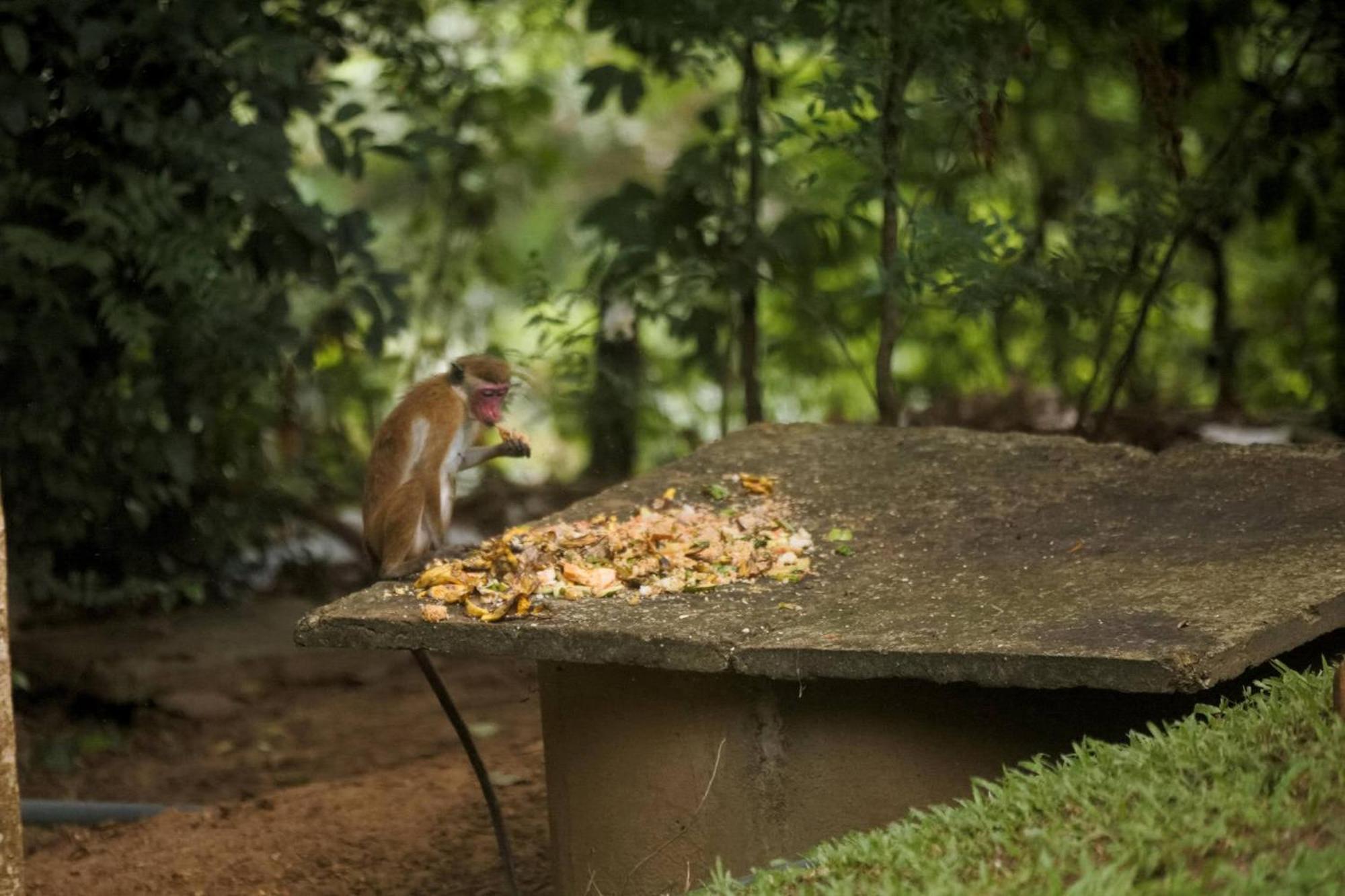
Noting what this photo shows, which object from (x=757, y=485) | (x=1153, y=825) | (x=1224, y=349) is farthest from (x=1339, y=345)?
(x=1153, y=825)

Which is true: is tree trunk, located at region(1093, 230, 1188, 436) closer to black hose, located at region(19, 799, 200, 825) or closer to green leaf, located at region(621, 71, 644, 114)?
green leaf, located at region(621, 71, 644, 114)

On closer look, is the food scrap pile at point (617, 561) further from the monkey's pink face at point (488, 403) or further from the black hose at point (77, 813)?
the black hose at point (77, 813)

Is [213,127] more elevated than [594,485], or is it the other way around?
[213,127]

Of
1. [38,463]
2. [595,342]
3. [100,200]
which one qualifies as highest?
[100,200]

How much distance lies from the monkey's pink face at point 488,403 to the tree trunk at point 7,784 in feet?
4.63

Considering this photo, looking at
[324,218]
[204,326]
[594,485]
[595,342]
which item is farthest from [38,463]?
[594,485]

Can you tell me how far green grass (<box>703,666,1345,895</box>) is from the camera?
2.85m

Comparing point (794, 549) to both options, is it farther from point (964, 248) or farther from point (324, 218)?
point (324, 218)

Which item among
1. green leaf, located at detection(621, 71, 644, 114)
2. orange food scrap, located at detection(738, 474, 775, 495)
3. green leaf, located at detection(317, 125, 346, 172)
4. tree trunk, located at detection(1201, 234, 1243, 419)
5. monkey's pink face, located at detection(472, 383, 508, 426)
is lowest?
orange food scrap, located at detection(738, 474, 775, 495)

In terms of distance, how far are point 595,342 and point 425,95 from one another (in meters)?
1.53

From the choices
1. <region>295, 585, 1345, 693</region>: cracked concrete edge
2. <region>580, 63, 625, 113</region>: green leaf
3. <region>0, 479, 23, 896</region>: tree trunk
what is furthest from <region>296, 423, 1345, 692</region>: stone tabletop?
<region>580, 63, 625, 113</region>: green leaf

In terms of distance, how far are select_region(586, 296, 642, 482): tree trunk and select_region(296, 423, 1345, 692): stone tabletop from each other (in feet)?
7.14

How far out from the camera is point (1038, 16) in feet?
22.1

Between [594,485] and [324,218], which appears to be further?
[594,485]
